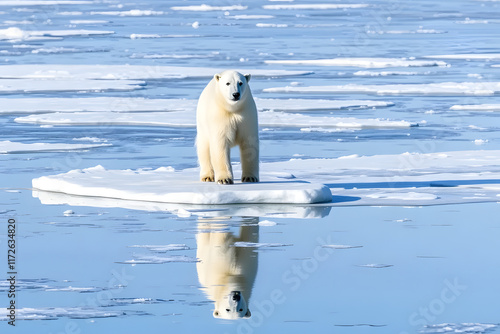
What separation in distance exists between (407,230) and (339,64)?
14.4 m

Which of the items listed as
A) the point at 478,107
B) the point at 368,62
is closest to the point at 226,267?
the point at 478,107

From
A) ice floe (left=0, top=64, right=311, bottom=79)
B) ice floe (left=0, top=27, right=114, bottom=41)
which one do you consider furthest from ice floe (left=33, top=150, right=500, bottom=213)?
ice floe (left=0, top=27, right=114, bottom=41)

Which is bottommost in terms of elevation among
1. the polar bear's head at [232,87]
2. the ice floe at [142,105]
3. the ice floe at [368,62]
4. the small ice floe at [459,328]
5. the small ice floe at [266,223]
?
the ice floe at [368,62]

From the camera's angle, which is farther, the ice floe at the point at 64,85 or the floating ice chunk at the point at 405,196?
the ice floe at the point at 64,85

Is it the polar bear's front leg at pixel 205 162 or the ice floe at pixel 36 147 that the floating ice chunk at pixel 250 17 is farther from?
the polar bear's front leg at pixel 205 162

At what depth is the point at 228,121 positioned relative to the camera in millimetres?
7637

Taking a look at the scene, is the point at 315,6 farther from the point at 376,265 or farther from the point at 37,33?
the point at 376,265

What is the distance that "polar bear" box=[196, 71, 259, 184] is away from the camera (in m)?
7.57

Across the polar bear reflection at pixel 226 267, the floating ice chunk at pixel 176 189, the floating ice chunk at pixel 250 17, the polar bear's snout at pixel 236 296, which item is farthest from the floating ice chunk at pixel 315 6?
the polar bear's snout at pixel 236 296

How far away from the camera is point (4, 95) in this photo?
16.3 metres

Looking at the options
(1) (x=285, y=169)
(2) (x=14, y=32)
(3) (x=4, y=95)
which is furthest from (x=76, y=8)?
(1) (x=285, y=169)

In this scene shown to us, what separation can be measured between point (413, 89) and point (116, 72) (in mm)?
5200

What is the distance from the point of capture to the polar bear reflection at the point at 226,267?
482 centimetres

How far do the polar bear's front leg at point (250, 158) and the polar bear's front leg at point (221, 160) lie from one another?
5.7 inches
